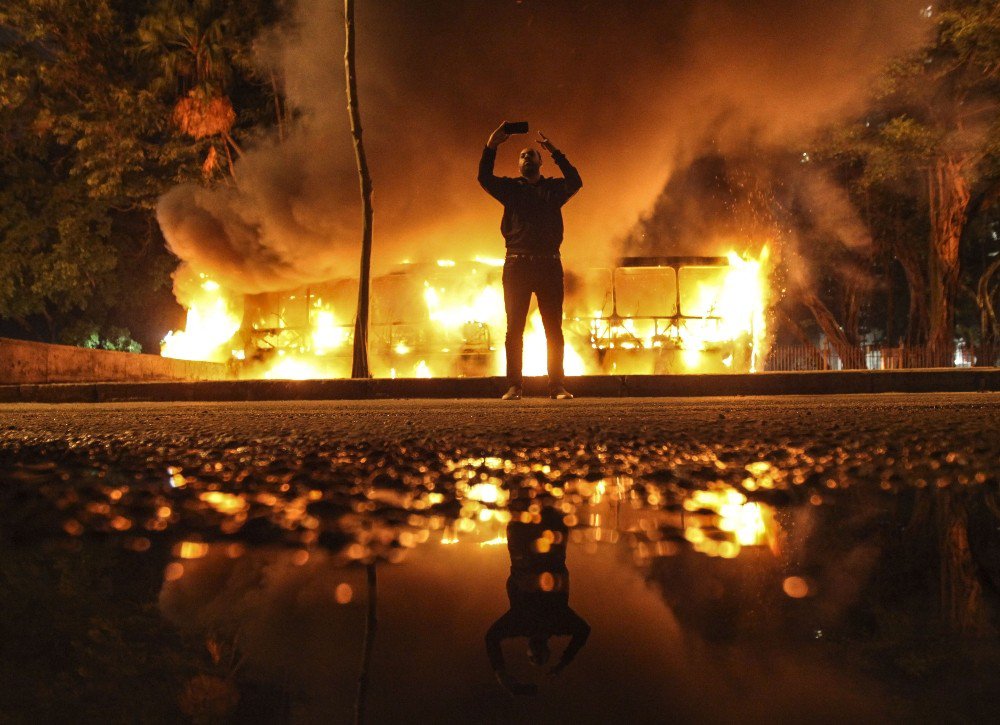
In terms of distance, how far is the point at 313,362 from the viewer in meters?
20.0

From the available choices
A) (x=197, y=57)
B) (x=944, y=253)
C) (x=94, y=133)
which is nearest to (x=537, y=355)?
(x=197, y=57)

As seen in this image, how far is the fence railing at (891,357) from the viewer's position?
2169cm

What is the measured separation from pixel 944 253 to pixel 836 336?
5.13 meters

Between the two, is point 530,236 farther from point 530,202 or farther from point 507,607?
point 507,607

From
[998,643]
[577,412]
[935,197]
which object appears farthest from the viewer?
[935,197]

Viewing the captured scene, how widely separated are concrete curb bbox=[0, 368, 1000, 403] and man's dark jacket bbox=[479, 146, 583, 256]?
2.28m

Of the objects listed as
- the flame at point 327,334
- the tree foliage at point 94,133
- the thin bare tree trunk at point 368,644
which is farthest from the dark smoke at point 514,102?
the thin bare tree trunk at point 368,644

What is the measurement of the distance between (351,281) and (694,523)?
60.0ft

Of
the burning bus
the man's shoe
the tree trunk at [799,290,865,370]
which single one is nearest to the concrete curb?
the man's shoe

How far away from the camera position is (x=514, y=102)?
56.9ft

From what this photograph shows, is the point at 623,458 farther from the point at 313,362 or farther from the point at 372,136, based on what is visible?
the point at 313,362

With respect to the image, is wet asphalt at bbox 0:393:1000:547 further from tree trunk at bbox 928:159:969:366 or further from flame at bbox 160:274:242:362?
tree trunk at bbox 928:159:969:366

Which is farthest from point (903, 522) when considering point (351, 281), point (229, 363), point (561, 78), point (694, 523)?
point (229, 363)

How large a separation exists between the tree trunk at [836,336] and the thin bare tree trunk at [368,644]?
2574 centimetres
